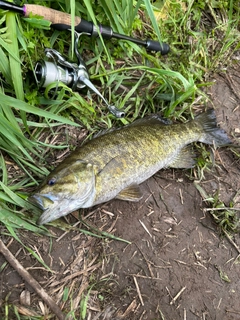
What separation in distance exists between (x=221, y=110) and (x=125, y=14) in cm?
155

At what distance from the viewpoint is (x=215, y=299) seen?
357 cm

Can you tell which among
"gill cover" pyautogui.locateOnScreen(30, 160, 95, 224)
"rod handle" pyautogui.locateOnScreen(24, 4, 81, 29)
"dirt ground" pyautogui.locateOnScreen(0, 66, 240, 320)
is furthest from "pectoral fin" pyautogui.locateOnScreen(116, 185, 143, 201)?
"rod handle" pyautogui.locateOnScreen(24, 4, 81, 29)

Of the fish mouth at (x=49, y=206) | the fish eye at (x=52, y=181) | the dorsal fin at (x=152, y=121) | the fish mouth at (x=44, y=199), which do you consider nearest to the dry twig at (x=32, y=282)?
the fish mouth at (x=49, y=206)

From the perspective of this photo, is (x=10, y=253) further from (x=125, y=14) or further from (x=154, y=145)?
(x=125, y=14)

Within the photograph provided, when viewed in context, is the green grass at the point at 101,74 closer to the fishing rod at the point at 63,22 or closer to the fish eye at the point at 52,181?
the fishing rod at the point at 63,22

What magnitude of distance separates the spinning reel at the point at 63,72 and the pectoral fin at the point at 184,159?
0.72m

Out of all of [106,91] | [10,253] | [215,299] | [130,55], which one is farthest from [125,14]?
[215,299]

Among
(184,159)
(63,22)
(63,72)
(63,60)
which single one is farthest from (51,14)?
(184,159)

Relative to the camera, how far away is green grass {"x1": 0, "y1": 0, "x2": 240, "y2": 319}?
322 centimetres

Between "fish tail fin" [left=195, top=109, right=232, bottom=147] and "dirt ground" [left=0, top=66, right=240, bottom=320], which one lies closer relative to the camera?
"dirt ground" [left=0, top=66, right=240, bottom=320]

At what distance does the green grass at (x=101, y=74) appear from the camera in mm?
3223

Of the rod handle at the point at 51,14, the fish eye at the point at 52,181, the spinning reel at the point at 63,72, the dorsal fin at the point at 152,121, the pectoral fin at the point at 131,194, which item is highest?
the rod handle at the point at 51,14

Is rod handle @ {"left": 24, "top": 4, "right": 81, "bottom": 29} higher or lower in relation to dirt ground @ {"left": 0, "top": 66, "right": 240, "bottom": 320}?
higher

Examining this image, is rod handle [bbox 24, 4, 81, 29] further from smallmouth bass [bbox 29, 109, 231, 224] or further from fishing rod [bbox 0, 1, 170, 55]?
smallmouth bass [bbox 29, 109, 231, 224]
